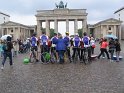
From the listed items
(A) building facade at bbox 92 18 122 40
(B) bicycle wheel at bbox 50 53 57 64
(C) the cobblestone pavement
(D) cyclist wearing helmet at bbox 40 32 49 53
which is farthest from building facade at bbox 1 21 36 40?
(C) the cobblestone pavement

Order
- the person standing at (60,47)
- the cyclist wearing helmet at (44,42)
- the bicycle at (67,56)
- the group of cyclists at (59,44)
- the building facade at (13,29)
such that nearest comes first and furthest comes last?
the person standing at (60,47) → the group of cyclists at (59,44) → the cyclist wearing helmet at (44,42) → the bicycle at (67,56) → the building facade at (13,29)

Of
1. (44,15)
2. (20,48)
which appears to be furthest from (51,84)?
(44,15)

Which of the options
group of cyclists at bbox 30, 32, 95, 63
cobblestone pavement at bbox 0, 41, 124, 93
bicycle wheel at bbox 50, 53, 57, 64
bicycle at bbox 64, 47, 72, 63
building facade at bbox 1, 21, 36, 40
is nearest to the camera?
cobblestone pavement at bbox 0, 41, 124, 93

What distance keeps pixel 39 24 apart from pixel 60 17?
7.36 meters

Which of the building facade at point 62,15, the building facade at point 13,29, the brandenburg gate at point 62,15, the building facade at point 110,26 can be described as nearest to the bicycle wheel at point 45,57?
the brandenburg gate at point 62,15

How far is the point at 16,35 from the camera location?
12875 centimetres

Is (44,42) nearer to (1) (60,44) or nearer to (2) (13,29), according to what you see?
(1) (60,44)

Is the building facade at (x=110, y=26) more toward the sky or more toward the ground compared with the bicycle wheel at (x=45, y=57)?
more toward the sky

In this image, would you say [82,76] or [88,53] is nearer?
[82,76]

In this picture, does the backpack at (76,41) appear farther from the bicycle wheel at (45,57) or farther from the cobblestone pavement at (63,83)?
the cobblestone pavement at (63,83)

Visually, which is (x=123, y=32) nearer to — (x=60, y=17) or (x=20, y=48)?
(x=60, y=17)

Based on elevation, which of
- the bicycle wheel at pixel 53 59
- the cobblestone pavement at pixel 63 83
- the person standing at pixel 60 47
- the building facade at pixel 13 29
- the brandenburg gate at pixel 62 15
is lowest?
the cobblestone pavement at pixel 63 83

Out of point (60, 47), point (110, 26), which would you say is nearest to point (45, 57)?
point (60, 47)

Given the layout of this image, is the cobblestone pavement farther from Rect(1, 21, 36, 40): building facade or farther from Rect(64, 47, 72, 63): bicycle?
Rect(1, 21, 36, 40): building facade
